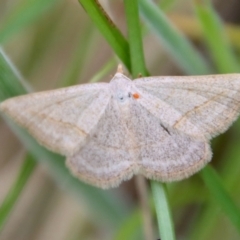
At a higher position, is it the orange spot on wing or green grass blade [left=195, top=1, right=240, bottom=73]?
the orange spot on wing

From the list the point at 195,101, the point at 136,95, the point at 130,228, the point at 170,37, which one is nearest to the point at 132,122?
the point at 136,95

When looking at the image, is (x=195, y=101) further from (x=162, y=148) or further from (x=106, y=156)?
(x=106, y=156)

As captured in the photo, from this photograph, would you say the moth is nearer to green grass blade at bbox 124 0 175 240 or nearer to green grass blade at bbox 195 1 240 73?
green grass blade at bbox 124 0 175 240

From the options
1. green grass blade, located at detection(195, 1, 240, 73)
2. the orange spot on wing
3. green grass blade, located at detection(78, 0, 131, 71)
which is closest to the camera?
green grass blade, located at detection(78, 0, 131, 71)

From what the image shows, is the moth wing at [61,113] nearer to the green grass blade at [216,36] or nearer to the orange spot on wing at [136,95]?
the orange spot on wing at [136,95]

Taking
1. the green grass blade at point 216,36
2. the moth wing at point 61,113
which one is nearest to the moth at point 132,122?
the moth wing at point 61,113

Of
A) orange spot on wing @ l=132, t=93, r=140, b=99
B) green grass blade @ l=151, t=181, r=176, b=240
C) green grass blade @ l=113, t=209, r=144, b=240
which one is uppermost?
orange spot on wing @ l=132, t=93, r=140, b=99

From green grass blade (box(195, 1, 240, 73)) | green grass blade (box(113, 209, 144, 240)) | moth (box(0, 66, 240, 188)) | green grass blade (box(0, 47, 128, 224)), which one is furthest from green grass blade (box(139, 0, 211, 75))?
green grass blade (box(113, 209, 144, 240))
